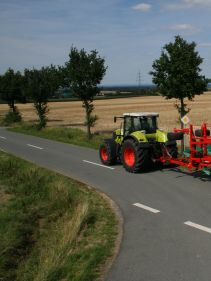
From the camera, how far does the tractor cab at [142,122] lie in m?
13.5

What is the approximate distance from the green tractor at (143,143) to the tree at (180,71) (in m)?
3.96

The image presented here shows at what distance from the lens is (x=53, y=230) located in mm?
8141

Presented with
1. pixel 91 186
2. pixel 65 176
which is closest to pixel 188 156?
pixel 91 186

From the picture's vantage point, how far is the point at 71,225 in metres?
7.68

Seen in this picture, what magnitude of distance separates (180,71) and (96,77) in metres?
7.31

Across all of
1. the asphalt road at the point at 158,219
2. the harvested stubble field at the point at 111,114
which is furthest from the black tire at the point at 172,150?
the harvested stubble field at the point at 111,114

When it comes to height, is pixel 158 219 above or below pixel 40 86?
below

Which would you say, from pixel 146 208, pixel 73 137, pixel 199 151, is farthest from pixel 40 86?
pixel 146 208

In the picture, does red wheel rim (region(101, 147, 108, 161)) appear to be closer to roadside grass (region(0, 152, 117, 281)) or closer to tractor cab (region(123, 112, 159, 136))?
tractor cab (region(123, 112, 159, 136))

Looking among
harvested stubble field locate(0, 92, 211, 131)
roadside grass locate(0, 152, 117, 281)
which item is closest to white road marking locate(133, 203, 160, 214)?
roadside grass locate(0, 152, 117, 281)

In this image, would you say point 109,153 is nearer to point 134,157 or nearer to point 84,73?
point 134,157

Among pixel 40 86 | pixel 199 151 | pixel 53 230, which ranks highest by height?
pixel 40 86

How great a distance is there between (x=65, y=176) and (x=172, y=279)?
8022 mm

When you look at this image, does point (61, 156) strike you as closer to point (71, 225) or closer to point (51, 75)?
point (71, 225)
